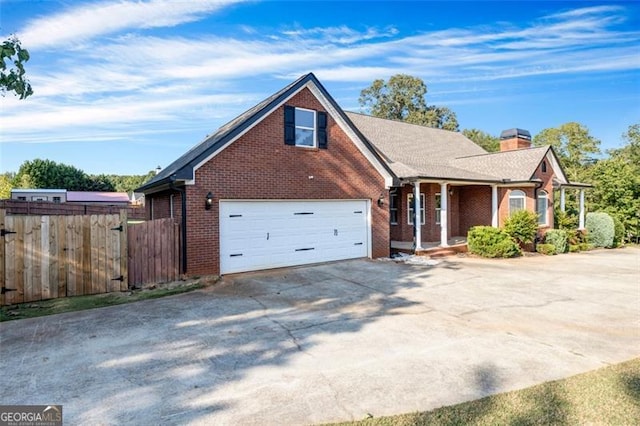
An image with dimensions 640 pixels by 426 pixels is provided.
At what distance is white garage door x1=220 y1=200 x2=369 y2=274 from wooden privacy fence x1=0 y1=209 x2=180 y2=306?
1.70m

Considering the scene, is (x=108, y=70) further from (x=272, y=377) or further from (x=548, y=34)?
(x=548, y=34)

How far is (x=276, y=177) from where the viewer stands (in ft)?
36.4

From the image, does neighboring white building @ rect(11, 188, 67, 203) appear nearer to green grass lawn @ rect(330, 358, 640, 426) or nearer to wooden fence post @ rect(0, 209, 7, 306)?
wooden fence post @ rect(0, 209, 7, 306)

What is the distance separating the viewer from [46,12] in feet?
27.1

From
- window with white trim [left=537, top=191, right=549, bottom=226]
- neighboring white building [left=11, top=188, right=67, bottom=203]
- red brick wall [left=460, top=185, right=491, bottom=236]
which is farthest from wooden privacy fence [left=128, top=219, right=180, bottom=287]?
neighboring white building [left=11, top=188, right=67, bottom=203]

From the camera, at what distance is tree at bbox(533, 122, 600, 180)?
4034cm

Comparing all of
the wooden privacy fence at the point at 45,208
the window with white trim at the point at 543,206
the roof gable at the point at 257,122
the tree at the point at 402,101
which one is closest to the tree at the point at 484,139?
the tree at the point at 402,101

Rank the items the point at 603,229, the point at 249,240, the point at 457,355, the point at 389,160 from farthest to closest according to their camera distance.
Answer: the point at 603,229, the point at 389,160, the point at 249,240, the point at 457,355

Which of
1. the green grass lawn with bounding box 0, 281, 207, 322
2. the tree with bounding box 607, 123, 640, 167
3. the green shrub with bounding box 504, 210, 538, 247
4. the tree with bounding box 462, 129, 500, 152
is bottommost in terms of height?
the green grass lawn with bounding box 0, 281, 207, 322

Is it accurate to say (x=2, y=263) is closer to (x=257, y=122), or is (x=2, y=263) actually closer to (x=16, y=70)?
(x=16, y=70)

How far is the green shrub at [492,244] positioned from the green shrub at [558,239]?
9.52 feet

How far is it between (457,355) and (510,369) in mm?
678

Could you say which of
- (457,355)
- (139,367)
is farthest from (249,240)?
(457,355)

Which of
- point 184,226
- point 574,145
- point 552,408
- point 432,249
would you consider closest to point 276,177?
point 184,226
